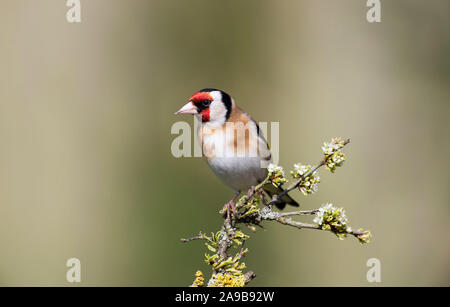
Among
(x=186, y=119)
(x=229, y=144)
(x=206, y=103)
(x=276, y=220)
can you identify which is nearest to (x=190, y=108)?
(x=206, y=103)

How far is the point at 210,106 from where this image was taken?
2896mm

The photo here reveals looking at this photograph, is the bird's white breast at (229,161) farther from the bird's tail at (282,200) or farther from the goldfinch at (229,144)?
the bird's tail at (282,200)

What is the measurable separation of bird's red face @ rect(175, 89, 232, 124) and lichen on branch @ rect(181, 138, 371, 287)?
87 cm

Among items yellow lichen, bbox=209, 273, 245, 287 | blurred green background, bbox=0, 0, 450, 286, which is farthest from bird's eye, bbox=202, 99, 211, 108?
blurred green background, bbox=0, 0, 450, 286

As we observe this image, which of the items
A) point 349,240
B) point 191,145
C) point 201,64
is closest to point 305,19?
point 201,64

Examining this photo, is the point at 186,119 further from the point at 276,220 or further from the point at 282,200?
the point at 276,220

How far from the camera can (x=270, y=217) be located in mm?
1930

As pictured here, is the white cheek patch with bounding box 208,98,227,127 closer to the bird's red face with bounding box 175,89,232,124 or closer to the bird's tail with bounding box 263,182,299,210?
the bird's red face with bounding box 175,89,232,124

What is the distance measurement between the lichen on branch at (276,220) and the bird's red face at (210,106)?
874 millimetres

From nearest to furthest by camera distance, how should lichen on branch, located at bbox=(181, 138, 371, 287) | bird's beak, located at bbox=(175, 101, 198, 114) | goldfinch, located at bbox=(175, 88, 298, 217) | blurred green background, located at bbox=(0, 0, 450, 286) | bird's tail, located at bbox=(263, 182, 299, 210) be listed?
lichen on branch, located at bbox=(181, 138, 371, 287), bird's beak, located at bbox=(175, 101, 198, 114), goldfinch, located at bbox=(175, 88, 298, 217), bird's tail, located at bbox=(263, 182, 299, 210), blurred green background, located at bbox=(0, 0, 450, 286)

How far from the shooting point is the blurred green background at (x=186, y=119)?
18.6 ft

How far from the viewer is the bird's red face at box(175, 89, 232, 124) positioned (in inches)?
110

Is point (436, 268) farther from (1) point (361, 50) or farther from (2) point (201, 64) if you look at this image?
(2) point (201, 64)

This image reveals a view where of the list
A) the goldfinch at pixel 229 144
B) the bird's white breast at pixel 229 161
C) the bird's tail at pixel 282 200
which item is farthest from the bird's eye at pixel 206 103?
the bird's tail at pixel 282 200
